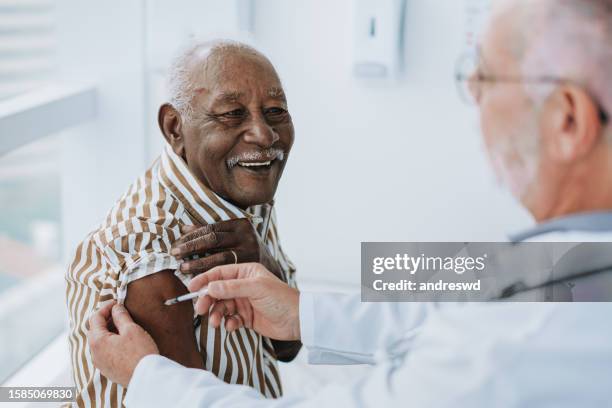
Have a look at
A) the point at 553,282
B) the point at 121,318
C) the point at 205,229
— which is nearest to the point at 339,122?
the point at 205,229

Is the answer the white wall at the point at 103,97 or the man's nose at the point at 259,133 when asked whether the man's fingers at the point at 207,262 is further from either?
the white wall at the point at 103,97

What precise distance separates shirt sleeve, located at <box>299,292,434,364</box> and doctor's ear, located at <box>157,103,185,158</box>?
0.28 m

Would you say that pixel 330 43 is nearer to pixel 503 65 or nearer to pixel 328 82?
pixel 328 82

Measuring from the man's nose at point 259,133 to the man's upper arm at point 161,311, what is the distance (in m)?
0.22

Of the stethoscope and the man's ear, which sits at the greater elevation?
the man's ear

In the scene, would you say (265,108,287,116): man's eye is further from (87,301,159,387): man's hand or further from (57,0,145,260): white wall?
(57,0,145,260): white wall

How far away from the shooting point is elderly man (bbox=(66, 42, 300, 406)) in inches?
42.9

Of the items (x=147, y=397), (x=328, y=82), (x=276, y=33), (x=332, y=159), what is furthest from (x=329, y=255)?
(x=147, y=397)

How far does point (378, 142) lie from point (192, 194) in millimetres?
996

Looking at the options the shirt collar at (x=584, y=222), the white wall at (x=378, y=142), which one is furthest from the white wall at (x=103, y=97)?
the shirt collar at (x=584, y=222)

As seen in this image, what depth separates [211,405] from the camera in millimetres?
951

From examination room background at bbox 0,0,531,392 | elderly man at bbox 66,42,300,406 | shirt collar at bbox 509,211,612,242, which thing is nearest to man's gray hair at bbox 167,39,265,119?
elderly man at bbox 66,42,300,406

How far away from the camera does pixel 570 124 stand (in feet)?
2.67

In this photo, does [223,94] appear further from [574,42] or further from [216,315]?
[574,42]
